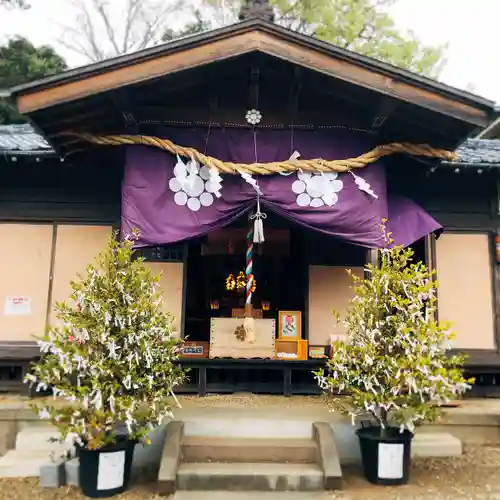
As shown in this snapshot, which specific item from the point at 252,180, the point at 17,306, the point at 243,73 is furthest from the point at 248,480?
the point at 243,73

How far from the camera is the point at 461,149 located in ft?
30.1

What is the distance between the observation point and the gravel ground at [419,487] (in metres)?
4.98

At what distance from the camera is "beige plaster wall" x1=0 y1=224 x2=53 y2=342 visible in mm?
7809

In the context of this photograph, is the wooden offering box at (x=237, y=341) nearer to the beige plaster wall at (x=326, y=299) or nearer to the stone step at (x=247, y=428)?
the beige plaster wall at (x=326, y=299)

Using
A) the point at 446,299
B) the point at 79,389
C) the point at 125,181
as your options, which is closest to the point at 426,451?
the point at 446,299

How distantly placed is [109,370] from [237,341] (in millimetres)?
2929

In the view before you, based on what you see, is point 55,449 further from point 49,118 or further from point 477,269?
point 477,269

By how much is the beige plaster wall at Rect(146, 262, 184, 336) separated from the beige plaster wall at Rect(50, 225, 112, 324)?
2.98 feet

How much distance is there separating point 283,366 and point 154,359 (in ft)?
8.71

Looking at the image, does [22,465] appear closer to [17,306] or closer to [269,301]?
[17,306]

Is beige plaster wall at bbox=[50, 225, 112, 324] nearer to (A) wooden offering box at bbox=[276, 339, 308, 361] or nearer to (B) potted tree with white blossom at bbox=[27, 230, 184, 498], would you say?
(B) potted tree with white blossom at bbox=[27, 230, 184, 498]

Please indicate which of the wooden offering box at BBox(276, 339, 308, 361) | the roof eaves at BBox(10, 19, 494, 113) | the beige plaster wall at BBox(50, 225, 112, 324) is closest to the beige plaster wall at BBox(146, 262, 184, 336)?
the beige plaster wall at BBox(50, 225, 112, 324)

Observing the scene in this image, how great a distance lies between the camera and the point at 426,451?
6.11 metres

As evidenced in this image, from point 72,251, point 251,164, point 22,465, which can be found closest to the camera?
point 22,465
